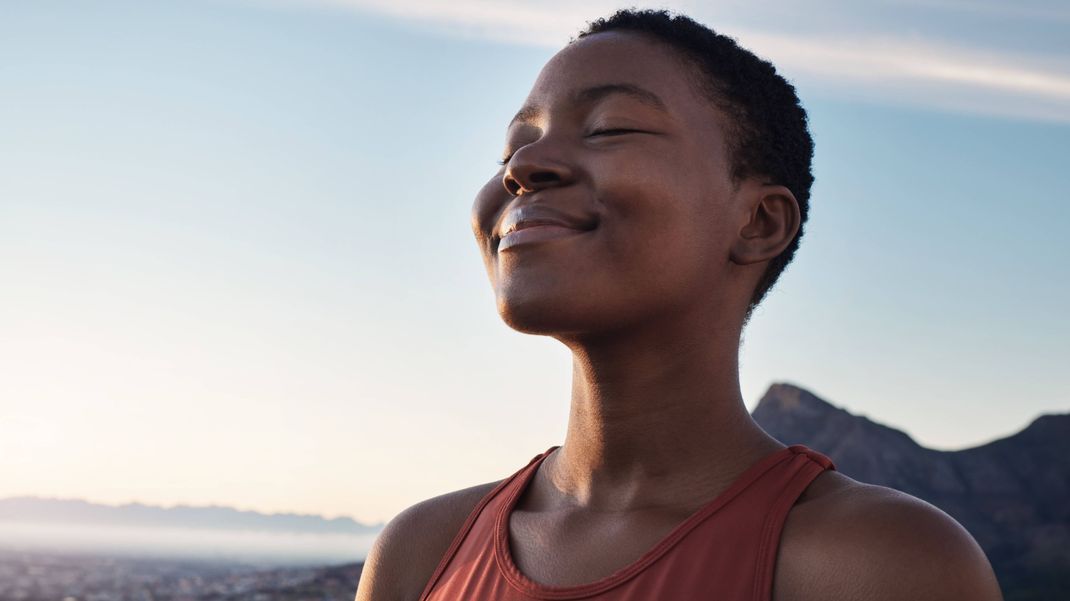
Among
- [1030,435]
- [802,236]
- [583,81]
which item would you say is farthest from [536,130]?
[1030,435]

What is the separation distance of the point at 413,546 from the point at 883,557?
4.27ft

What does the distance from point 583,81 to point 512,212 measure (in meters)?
0.38

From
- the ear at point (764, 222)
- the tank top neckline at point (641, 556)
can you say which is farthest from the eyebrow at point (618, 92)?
the tank top neckline at point (641, 556)

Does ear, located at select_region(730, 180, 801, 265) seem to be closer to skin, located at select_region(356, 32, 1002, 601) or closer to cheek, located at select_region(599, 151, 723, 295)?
skin, located at select_region(356, 32, 1002, 601)

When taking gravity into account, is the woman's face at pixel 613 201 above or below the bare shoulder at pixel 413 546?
above

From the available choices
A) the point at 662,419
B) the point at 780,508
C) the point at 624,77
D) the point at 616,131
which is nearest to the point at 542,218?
the point at 616,131

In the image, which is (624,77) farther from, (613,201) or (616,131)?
(613,201)

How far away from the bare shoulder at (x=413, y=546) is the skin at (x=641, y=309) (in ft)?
0.15

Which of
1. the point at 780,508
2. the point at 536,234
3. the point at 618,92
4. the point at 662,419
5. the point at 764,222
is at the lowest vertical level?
the point at 780,508

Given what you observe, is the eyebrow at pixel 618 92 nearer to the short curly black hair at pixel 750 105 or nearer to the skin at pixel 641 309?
the skin at pixel 641 309

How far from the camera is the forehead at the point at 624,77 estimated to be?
2588 mm

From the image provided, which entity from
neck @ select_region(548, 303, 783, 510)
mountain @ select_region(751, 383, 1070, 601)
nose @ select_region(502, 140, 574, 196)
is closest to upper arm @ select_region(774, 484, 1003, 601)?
neck @ select_region(548, 303, 783, 510)

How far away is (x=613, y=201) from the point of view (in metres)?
2.41

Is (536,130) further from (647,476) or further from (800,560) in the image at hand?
(800,560)
